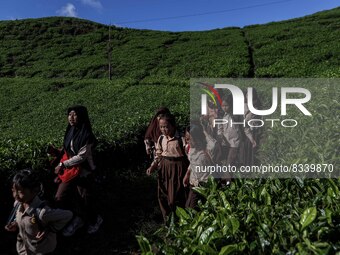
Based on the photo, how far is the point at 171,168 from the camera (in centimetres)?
514

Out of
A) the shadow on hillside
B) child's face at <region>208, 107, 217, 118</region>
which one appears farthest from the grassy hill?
child's face at <region>208, 107, 217, 118</region>

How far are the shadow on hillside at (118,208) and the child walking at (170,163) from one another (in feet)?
2.16

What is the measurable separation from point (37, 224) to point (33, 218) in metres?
0.08

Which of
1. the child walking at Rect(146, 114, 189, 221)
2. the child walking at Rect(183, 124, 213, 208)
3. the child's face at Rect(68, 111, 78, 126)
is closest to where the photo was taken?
the child walking at Rect(183, 124, 213, 208)

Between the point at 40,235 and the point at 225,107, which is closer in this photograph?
the point at 40,235

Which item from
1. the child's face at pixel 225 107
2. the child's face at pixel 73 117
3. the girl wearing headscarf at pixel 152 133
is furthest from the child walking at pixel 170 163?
the child's face at pixel 73 117

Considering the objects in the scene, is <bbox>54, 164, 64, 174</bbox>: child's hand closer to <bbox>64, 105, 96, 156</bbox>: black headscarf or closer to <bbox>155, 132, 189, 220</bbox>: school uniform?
<bbox>64, 105, 96, 156</bbox>: black headscarf

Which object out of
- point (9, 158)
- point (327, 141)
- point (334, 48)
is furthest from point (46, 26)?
point (327, 141)

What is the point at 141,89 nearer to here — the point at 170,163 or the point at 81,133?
the point at 81,133

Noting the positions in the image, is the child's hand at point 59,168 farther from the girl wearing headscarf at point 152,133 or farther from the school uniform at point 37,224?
the school uniform at point 37,224

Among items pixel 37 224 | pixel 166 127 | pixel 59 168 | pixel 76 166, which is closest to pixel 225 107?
pixel 166 127

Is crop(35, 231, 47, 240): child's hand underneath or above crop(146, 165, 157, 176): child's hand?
underneath

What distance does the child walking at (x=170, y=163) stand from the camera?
4.94 metres

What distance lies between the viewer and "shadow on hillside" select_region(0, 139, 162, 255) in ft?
17.5
